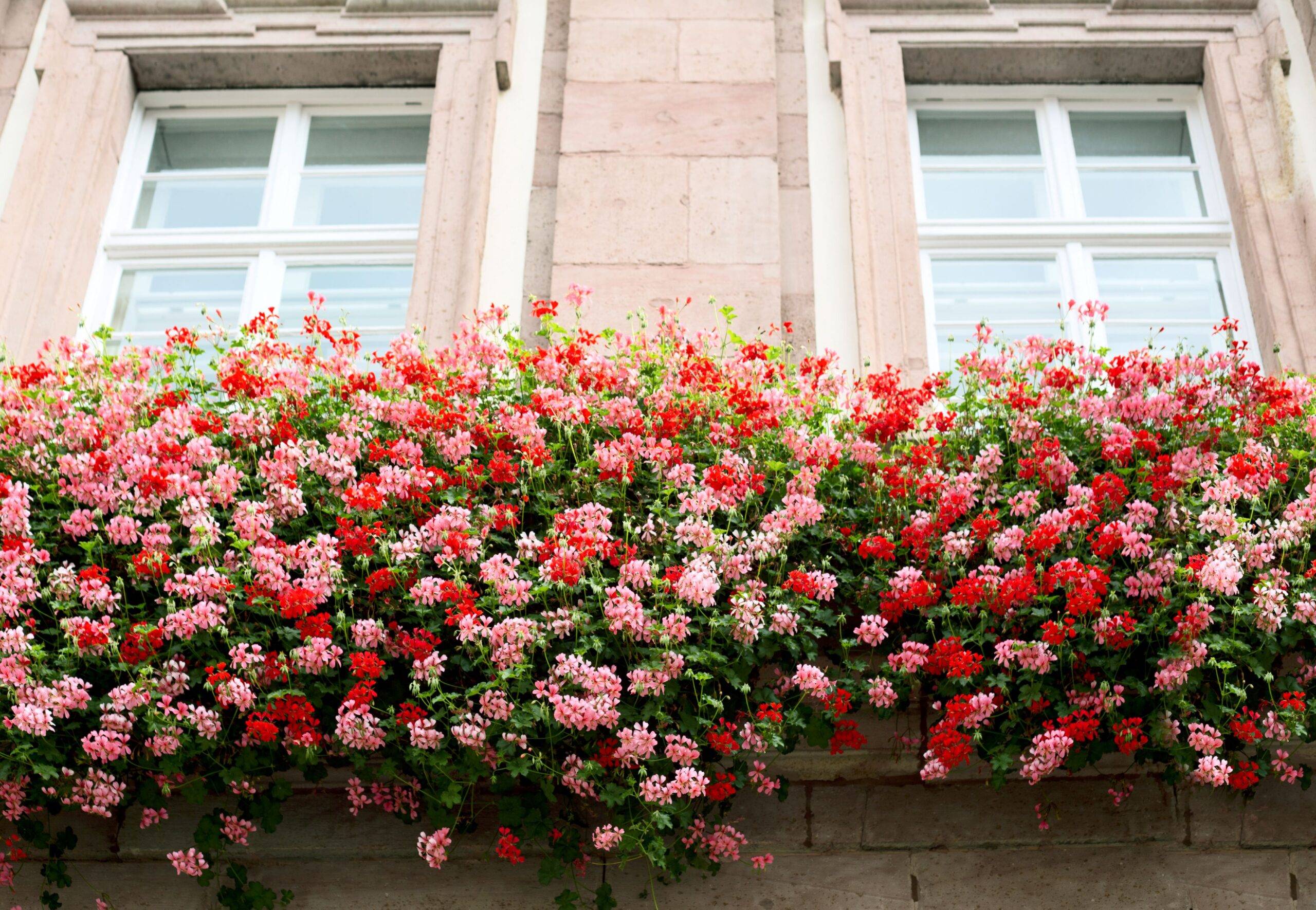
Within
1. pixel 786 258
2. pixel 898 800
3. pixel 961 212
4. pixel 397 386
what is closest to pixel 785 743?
pixel 898 800

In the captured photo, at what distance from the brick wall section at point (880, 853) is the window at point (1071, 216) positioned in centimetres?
196

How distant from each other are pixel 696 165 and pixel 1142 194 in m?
1.87

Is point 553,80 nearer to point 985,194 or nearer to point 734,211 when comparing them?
point 734,211

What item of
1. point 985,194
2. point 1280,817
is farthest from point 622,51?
point 1280,817

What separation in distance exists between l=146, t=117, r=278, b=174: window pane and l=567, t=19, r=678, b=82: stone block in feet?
4.48

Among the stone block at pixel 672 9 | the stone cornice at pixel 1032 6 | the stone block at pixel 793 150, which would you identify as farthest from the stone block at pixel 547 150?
the stone cornice at pixel 1032 6

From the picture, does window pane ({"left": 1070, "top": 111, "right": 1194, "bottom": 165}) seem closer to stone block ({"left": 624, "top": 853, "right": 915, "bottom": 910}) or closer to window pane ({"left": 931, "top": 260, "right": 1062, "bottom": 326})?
window pane ({"left": 931, "top": 260, "right": 1062, "bottom": 326})

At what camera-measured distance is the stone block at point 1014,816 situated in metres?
3.92

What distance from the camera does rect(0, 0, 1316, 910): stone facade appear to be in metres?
3.98

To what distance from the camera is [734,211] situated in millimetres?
5500

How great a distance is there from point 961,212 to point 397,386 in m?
2.69

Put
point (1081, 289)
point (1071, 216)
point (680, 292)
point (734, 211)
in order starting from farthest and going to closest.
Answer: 1. point (1071, 216)
2. point (1081, 289)
3. point (734, 211)
4. point (680, 292)

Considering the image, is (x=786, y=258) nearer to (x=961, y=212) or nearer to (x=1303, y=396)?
(x=961, y=212)

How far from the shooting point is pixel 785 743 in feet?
11.8
